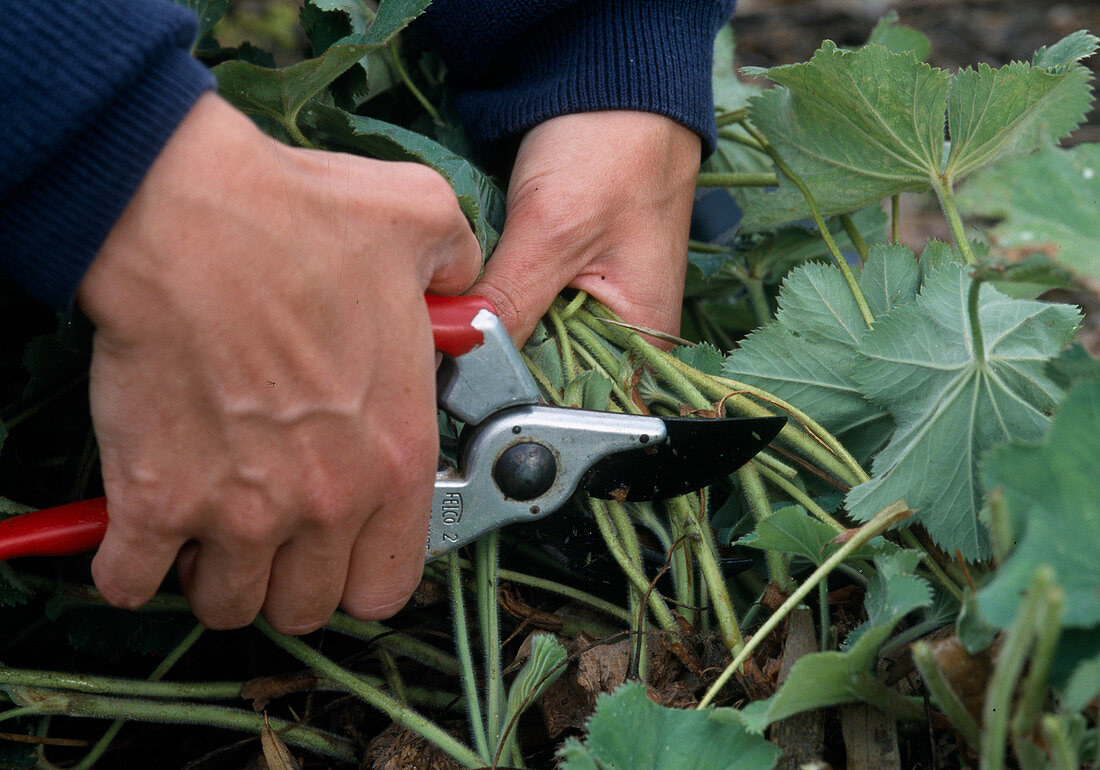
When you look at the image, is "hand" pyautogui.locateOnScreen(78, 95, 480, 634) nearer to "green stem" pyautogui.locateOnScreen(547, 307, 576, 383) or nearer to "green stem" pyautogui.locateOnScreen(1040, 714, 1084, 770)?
"green stem" pyautogui.locateOnScreen(547, 307, 576, 383)

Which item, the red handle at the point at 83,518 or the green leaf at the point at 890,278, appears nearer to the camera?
the red handle at the point at 83,518

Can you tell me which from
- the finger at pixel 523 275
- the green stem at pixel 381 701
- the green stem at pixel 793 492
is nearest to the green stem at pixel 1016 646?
the green stem at pixel 793 492

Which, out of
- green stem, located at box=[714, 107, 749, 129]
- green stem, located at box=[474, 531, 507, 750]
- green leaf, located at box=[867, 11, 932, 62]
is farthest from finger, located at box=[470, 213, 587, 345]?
green leaf, located at box=[867, 11, 932, 62]

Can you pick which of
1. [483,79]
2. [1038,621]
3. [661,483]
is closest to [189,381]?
[661,483]

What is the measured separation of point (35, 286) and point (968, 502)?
2.43 ft

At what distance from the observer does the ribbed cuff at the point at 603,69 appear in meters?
1.03

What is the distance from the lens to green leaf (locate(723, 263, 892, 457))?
2.82ft

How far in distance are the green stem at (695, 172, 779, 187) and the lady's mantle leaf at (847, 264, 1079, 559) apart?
1.30 ft

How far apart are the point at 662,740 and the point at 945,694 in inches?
8.0

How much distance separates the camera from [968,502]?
28.4 inches

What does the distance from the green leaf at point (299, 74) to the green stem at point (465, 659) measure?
19.0 inches

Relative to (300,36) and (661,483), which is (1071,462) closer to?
(661,483)

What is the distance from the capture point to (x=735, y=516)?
2.94 ft

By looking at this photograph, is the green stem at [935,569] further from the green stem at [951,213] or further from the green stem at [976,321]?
the green stem at [951,213]
